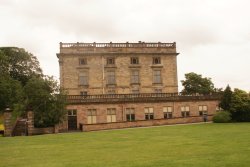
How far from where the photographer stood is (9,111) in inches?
1463

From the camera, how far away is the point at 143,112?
48562 mm

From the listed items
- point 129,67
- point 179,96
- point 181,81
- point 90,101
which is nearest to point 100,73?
point 129,67

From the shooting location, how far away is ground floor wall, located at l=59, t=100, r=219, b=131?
44509mm

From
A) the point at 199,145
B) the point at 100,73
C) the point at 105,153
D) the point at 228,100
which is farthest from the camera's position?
the point at 100,73

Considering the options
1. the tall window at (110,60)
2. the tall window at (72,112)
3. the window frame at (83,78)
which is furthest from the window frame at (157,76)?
the tall window at (72,112)

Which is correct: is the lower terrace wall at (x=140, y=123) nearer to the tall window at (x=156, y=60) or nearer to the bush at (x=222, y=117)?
the bush at (x=222, y=117)

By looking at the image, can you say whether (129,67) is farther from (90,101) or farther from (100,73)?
(90,101)

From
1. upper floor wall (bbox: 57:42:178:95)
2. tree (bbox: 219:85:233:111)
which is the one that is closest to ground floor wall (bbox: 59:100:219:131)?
tree (bbox: 219:85:233:111)

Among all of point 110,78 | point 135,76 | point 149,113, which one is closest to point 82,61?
point 110,78

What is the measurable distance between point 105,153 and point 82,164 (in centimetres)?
330

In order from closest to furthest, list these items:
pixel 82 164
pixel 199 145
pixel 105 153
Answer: pixel 82 164 → pixel 105 153 → pixel 199 145

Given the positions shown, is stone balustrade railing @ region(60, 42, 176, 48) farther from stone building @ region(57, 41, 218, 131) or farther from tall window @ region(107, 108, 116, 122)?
tall window @ region(107, 108, 116, 122)

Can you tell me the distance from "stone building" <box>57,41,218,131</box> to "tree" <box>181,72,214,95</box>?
1719cm

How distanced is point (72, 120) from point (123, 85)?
1174 cm
